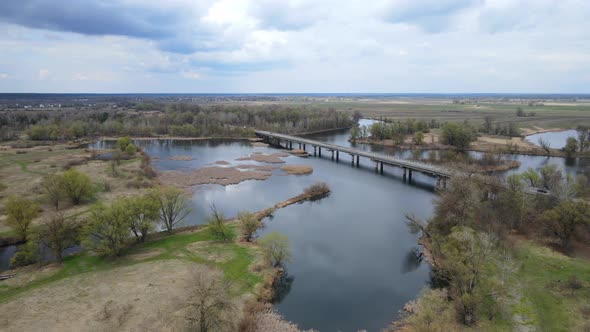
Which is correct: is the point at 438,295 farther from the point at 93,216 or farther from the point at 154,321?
the point at 93,216

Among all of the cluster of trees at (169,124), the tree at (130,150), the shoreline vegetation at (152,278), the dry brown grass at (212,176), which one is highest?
the cluster of trees at (169,124)

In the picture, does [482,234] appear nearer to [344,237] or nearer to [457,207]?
[457,207]

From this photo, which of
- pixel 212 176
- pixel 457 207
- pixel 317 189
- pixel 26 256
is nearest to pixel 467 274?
pixel 457 207

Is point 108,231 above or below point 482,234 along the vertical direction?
below

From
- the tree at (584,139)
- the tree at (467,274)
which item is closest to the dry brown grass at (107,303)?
the tree at (467,274)

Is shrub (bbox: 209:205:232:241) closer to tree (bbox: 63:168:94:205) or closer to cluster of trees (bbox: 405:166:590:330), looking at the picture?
cluster of trees (bbox: 405:166:590:330)

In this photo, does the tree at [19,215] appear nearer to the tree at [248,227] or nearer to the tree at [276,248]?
the tree at [248,227]
